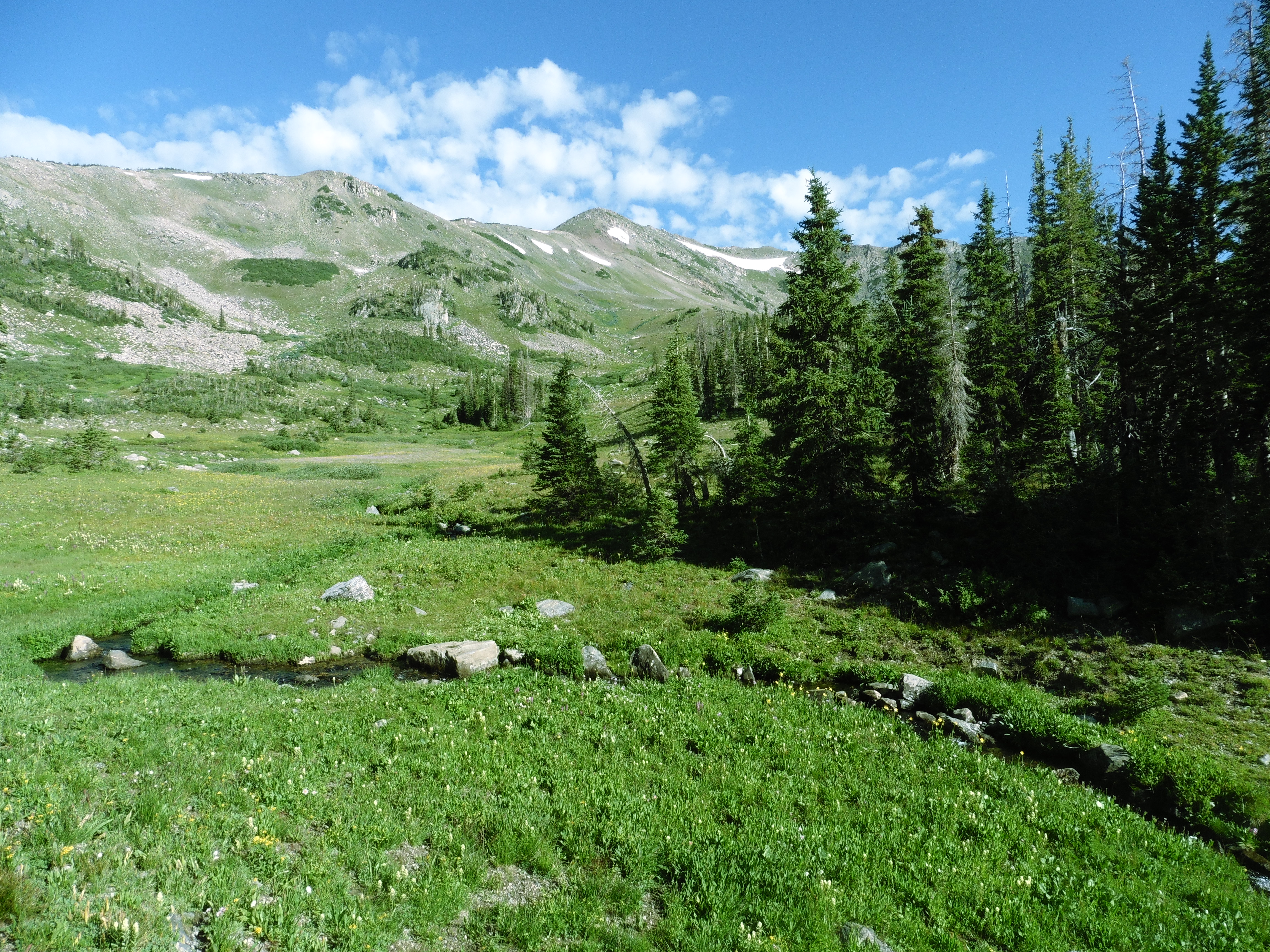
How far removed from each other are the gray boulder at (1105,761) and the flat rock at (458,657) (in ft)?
44.4

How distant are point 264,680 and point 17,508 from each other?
103 feet

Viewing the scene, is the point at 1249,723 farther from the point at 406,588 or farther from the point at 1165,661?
the point at 406,588

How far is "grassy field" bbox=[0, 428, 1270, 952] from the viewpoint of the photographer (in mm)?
6379

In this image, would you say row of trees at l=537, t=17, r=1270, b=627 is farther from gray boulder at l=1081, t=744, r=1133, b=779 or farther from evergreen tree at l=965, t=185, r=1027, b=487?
gray boulder at l=1081, t=744, r=1133, b=779

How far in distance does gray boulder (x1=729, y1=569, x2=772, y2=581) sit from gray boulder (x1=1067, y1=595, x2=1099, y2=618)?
985 centimetres

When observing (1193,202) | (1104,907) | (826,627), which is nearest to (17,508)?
(826,627)

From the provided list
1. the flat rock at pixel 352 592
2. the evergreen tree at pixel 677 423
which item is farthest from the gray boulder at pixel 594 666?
the evergreen tree at pixel 677 423

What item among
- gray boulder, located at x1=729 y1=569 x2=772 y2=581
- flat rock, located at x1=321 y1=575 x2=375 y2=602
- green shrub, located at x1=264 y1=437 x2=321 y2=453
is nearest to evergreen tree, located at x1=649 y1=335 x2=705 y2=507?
gray boulder, located at x1=729 y1=569 x2=772 y2=581

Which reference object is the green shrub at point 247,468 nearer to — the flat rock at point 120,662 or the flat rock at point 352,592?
the flat rock at point 352,592

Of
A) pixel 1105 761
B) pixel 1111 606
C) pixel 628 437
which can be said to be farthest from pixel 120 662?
pixel 1111 606

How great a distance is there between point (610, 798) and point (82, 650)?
59.5 ft

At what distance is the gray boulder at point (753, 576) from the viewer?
23.2 metres

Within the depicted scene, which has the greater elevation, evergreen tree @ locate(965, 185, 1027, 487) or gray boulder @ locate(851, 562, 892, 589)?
evergreen tree @ locate(965, 185, 1027, 487)

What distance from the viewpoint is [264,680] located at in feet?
47.7
